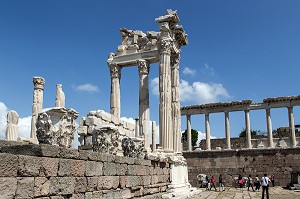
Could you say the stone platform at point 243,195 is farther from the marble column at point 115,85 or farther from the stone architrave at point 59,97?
the stone architrave at point 59,97

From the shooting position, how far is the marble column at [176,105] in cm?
1919

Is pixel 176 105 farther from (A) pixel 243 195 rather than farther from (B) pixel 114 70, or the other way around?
(A) pixel 243 195

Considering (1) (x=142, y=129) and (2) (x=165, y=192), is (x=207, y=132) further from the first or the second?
(2) (x=165, y=192)

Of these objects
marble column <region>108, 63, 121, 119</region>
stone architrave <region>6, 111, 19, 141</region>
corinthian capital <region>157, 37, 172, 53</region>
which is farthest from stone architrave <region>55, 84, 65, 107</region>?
corinthian capital <region>157, 37, 172, 53</region>

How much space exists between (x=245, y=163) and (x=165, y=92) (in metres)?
17.3

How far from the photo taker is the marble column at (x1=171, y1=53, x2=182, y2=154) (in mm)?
19192

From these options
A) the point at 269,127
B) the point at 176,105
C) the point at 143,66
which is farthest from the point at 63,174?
the point at 269,127

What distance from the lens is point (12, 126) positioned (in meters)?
13.8

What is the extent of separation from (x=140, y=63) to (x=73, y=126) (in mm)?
13037

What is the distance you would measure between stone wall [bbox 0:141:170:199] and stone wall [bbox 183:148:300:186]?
77.6ft

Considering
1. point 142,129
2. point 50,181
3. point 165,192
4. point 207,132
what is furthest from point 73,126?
point 207,132

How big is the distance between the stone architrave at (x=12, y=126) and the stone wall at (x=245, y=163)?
21.5 meters

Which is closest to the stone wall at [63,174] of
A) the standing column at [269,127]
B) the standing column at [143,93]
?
the standing column at [143,93]

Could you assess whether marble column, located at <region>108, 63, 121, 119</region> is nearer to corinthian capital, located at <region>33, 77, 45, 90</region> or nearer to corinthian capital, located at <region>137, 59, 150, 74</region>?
corinthian capital, located at <region>137, 59, 150, 74</region>
